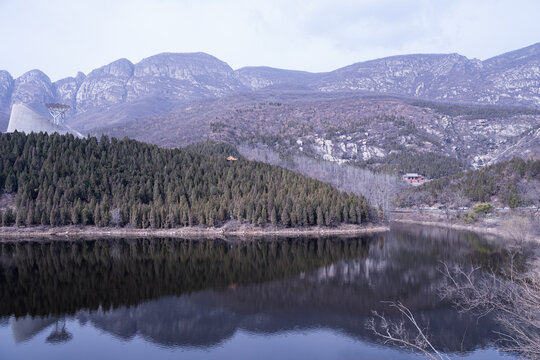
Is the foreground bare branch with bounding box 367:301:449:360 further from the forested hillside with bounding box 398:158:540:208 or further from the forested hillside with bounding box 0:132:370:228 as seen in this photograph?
the forested hillside with bounding box 398:158:540:208

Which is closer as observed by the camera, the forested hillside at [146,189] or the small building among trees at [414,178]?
the forested hillside at [146,189]

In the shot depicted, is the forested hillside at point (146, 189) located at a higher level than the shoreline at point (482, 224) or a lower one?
higher

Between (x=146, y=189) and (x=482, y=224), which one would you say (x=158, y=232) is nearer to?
(x=146, y=189)

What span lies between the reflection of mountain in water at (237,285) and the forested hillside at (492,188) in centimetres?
3880

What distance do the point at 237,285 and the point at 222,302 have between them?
4686mm

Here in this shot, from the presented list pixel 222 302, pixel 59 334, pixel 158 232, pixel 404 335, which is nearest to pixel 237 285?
pixel 222 302

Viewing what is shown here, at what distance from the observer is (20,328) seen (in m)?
25.2

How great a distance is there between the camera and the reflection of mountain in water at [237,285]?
84.5 feet

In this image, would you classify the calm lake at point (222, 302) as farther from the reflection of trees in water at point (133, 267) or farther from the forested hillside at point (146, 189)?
the forested hillside at point (146, 189)

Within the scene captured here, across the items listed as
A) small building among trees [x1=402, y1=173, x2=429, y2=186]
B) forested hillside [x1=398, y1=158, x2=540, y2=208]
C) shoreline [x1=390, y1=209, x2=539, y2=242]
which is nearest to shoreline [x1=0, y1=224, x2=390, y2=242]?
shoreline [x1=390, y1=209, x2=539, y2=242]

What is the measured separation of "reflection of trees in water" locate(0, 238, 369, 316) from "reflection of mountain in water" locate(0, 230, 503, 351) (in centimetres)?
12

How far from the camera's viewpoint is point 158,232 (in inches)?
2650

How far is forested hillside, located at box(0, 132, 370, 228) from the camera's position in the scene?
68.8 metres

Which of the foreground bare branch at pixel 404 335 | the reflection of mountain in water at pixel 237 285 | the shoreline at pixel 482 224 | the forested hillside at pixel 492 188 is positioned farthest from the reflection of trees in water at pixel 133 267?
the forested hillside at pixel 492 188
